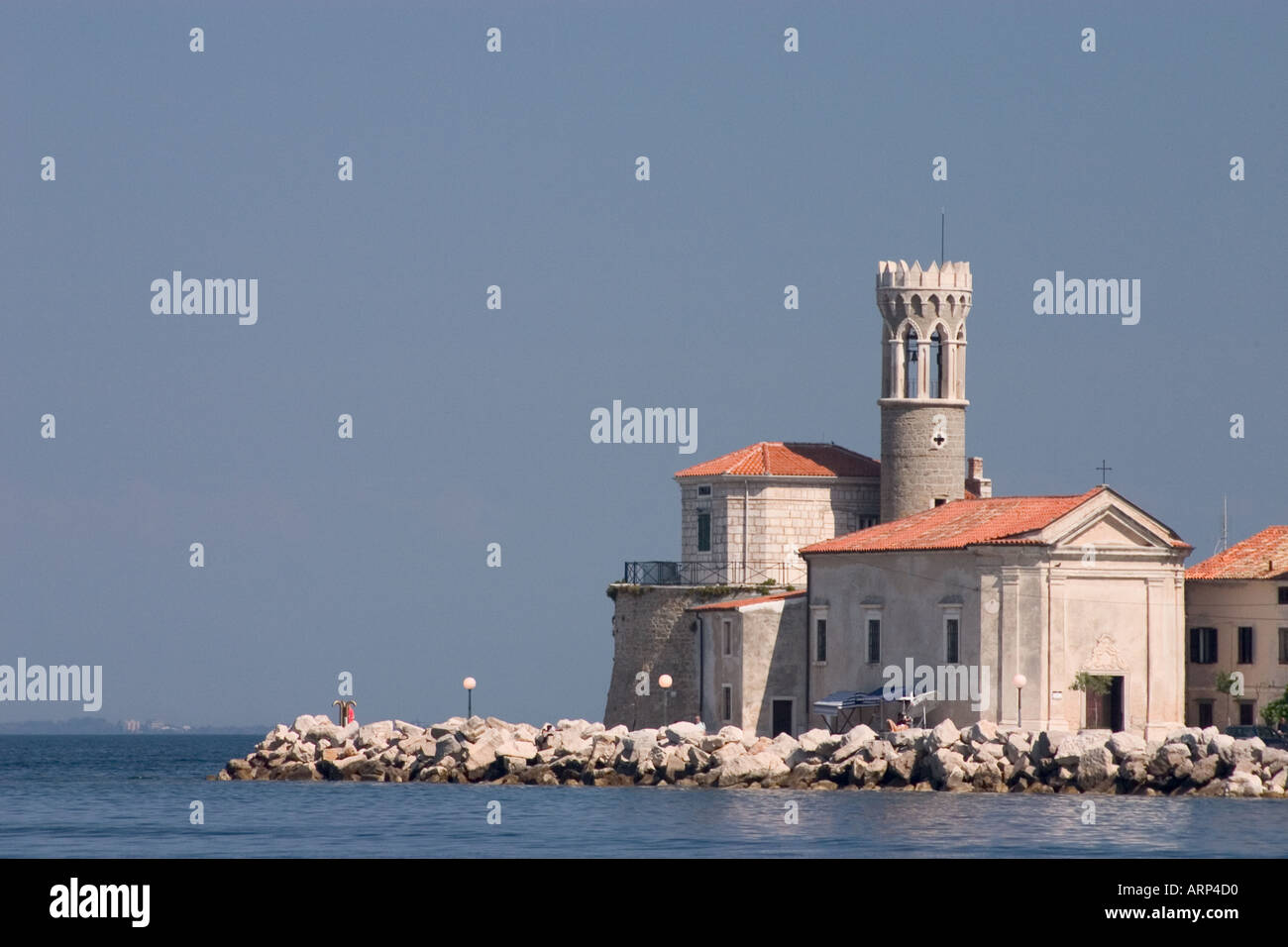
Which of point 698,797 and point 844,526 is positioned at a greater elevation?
point 844,526

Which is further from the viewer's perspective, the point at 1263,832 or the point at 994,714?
the point at 994,714

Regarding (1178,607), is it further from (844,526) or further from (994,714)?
(844,526)

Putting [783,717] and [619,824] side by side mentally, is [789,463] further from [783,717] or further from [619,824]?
[619,824]

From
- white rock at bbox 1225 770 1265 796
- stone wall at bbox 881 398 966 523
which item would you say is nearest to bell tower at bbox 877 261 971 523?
stone wall at bbox 881 398 966 523

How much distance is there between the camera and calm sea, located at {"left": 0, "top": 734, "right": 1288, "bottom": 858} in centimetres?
3359

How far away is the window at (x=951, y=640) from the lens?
156 feet

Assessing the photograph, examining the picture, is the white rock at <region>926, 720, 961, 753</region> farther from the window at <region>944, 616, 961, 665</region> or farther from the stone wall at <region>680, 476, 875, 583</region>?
the stone wall at <region>680, 476, 875, 583</region>

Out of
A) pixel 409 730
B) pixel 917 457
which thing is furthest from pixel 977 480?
pixel 409 730

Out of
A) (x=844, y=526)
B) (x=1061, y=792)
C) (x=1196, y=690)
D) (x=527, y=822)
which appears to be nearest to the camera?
(x=527, y=822)

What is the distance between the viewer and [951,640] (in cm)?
4772

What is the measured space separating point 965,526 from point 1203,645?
590 centimetres
